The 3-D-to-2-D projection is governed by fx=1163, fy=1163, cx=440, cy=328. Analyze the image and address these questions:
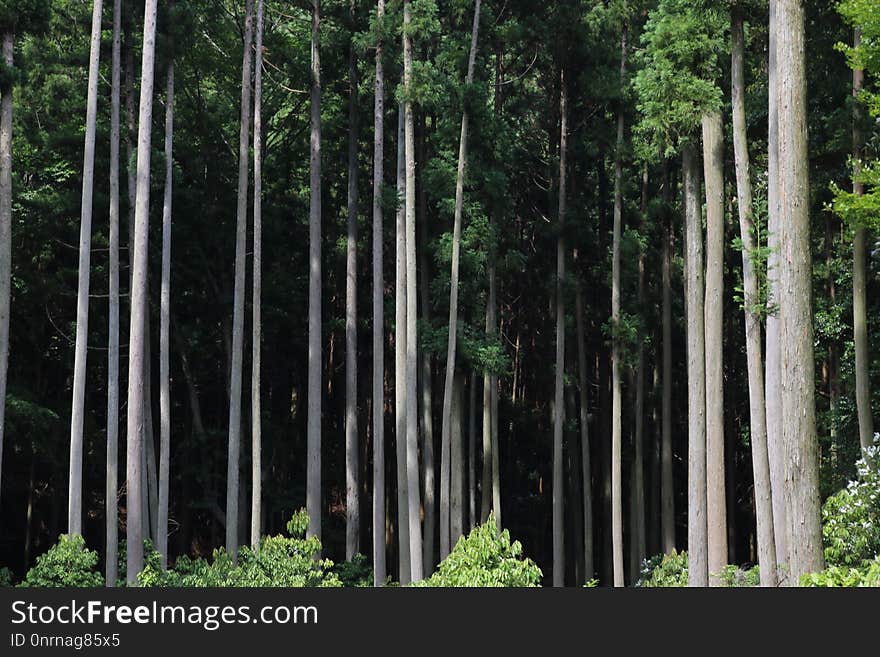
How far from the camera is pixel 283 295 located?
3231 cm

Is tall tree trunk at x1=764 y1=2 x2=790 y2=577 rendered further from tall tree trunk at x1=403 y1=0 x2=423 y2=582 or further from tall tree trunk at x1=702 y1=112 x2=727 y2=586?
tall tree trunk at x1=403 y1=0 x2=423 y2=582

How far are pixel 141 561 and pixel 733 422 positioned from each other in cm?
2034

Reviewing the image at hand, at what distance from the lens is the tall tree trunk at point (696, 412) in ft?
57.4

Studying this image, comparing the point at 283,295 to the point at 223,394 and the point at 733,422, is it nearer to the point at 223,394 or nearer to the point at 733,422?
the point at 223,394

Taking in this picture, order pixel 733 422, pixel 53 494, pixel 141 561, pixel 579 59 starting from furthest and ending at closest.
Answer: pixel 733 422 → pixel 53 494 → pixel 579 59 → pixel 141 561

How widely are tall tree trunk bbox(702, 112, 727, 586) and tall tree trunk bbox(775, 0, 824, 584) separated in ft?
18.6

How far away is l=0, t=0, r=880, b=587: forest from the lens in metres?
16.9

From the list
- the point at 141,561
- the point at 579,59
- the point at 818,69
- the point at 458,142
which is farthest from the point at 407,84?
the point at 141,561

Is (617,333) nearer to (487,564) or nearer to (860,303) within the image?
(860,303)

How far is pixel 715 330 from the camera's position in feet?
57.4

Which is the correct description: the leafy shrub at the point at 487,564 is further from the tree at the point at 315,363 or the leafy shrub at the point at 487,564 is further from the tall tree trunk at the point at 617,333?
the tall tree trunk at the point at 617,333

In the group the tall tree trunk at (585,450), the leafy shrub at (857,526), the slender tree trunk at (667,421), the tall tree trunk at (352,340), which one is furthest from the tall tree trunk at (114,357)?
the leafy shrub at (857,526)

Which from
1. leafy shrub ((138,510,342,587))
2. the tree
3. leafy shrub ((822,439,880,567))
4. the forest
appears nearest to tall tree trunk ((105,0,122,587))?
the forest

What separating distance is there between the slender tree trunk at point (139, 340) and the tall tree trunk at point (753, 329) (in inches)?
370
